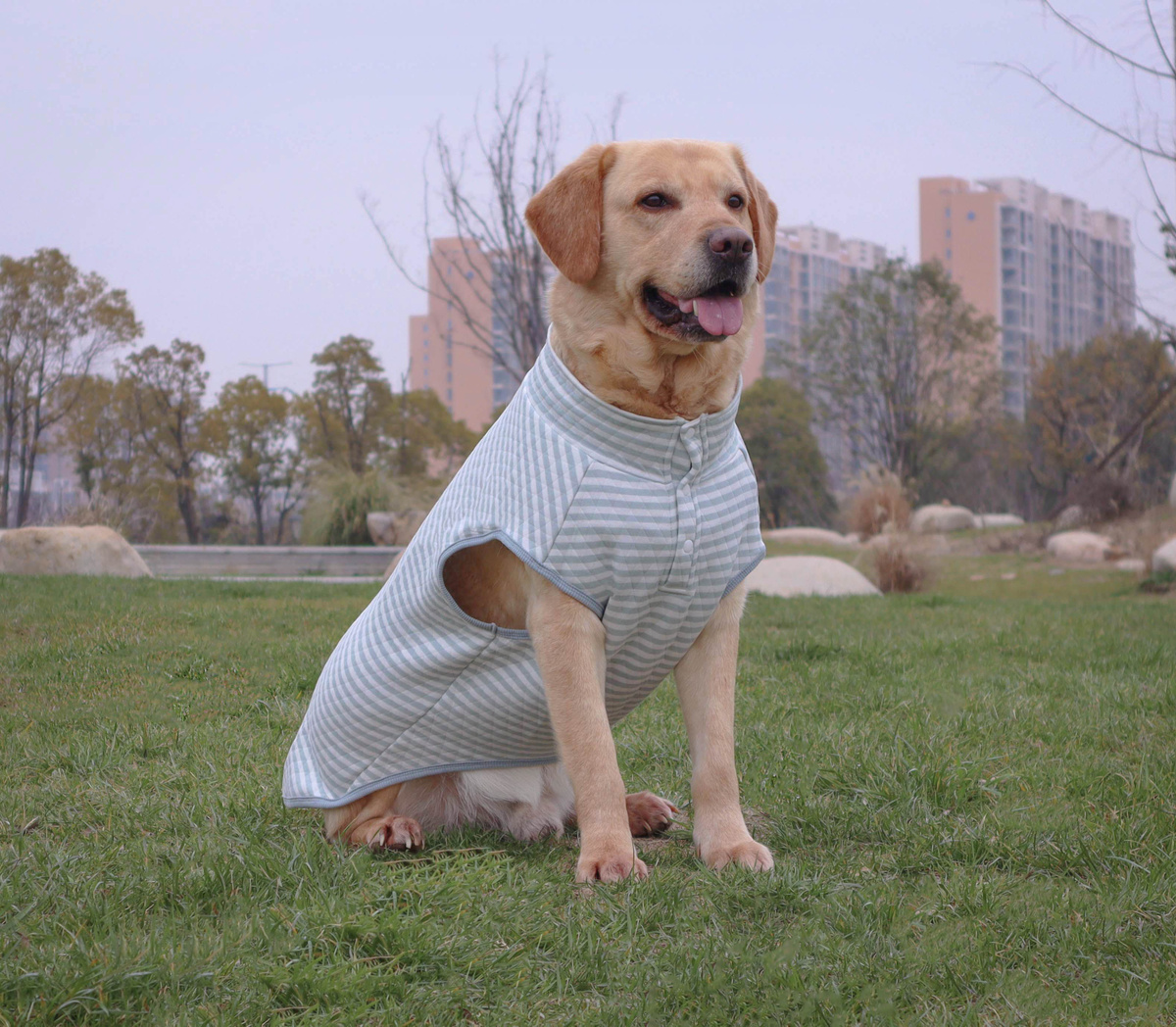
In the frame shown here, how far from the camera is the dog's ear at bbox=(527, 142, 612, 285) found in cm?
278

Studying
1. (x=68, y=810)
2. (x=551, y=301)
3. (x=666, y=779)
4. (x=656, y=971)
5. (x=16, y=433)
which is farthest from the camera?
(x=16, y=433)

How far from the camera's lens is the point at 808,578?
36.0ft

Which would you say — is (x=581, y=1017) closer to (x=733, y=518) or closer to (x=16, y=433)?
(x=733, y=518)

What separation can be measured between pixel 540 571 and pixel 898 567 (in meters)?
10.0

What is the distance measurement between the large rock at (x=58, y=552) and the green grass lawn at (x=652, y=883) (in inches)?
274

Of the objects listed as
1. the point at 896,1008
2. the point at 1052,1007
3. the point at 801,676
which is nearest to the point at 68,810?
the point at 896,1008

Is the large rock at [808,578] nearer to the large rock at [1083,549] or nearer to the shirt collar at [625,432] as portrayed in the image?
the large rock at [1083,549]

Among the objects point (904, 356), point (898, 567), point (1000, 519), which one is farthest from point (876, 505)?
point (1000, 519)

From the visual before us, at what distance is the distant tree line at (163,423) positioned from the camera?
72.7 feet

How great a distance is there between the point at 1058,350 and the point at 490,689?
106ft

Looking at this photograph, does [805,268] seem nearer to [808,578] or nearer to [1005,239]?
[1005,239]

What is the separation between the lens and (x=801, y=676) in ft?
17.5

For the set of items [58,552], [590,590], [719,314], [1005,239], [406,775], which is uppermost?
[1005,239]

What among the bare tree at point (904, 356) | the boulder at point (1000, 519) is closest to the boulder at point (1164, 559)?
the bare tree at point (904, 356)
